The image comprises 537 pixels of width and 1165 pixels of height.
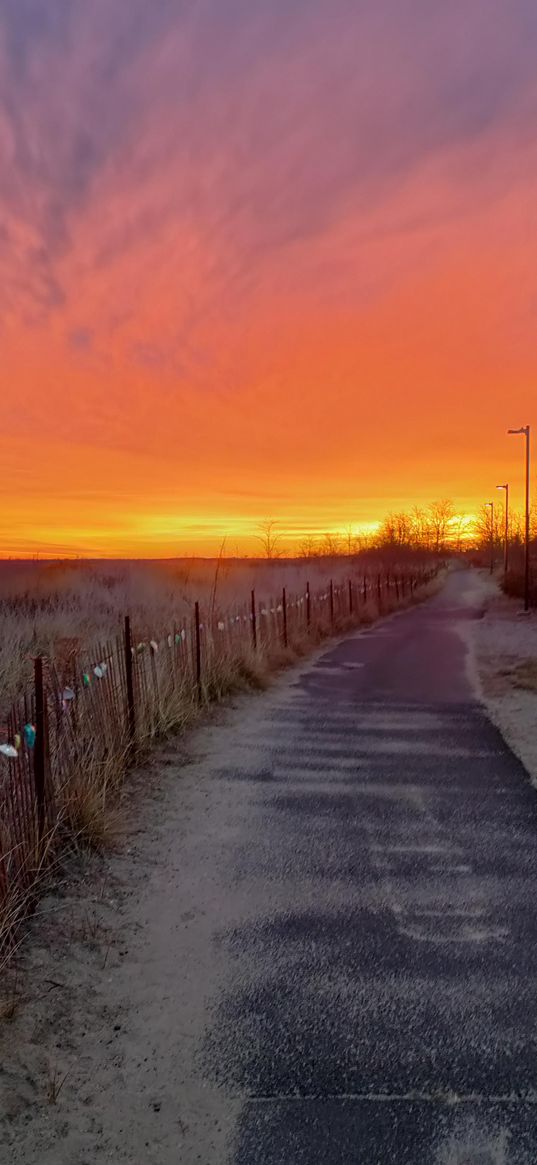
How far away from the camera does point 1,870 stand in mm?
3982

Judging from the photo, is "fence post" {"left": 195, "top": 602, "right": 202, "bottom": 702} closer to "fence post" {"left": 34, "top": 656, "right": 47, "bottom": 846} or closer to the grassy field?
the grassy field

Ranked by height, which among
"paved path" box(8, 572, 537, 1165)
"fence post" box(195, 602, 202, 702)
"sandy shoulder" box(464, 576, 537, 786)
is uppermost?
"fence post" box(195, 602, 202, 702)

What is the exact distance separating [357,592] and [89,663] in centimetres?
2214

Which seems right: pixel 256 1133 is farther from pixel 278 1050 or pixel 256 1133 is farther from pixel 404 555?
pixel 404 555

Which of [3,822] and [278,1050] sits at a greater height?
[3,822]

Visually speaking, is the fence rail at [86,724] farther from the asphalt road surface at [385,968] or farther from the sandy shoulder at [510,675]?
the sandy shoulder at [510,675]

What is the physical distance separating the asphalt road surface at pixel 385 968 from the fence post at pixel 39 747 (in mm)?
1345

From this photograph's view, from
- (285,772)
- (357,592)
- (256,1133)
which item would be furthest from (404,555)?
(256,1133)

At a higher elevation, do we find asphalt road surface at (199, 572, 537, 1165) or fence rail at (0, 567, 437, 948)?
fence rail at (0, 567, 437, 948)

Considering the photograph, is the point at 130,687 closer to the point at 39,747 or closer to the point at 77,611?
the point at 39,747

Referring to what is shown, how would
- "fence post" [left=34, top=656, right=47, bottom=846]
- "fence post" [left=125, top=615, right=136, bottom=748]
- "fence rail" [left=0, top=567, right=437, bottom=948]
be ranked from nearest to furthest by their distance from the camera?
"fence rail" [left=0, top=567, right=437, bottom=948] → "fence post" [left=34, top=656, right=47, bottom=846] → "fence post" [left=125, top=615, right=136, bottom=748]

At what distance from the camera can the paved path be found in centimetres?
267

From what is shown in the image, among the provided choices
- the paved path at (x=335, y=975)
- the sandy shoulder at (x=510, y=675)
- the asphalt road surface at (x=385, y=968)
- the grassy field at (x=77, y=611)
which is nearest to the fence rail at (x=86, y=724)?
the grassy field at (x=77, y=611)

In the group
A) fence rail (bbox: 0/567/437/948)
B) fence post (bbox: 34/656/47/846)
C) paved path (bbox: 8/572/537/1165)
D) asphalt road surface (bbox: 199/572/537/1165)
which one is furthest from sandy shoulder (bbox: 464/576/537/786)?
fence post (bbox: 34/656/47/846)
